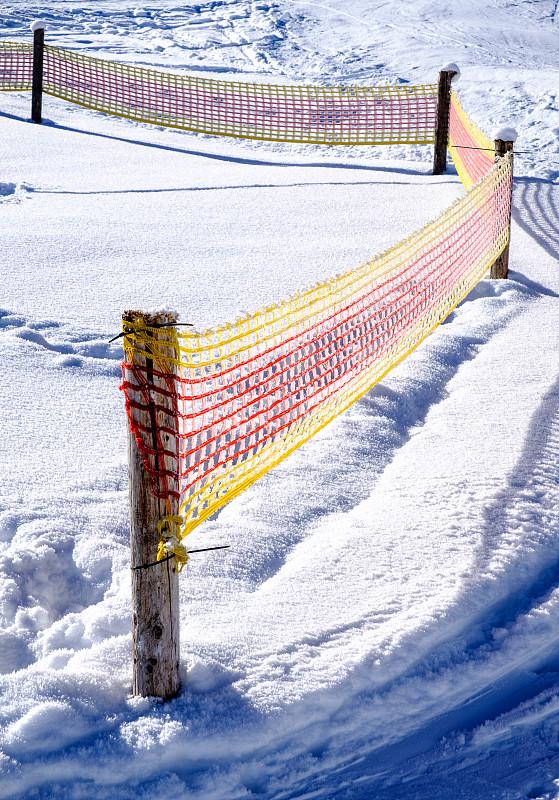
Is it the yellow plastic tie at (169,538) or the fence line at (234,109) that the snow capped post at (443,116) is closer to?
the fence line at (234,109)

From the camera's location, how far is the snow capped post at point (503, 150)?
7.14 metres

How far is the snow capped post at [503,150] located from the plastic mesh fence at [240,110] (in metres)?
5.71

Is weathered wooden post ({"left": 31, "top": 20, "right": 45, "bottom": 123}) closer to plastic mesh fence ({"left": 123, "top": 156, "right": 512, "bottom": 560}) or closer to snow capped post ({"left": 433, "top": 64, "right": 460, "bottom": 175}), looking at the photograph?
snow capped post ({"left": 433, "top": 64, "right": 460, "bottom": 175})

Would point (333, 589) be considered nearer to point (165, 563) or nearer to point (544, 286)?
point (165, 563)

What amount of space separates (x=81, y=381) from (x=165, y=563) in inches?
104

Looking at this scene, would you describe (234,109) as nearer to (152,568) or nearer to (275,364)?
(275,364)

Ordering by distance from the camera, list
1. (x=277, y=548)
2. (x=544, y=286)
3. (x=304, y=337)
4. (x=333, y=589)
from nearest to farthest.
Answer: (x=333, y=589) → (x=277, y=548) → (x=304, y=337) → (x=544, y=286)

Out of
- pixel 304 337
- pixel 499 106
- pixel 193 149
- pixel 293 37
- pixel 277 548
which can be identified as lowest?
pixel 277 548

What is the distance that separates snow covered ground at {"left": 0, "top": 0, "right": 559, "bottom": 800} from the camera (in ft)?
8.48

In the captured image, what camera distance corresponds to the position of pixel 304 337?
18.8ft

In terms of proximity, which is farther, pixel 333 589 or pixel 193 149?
pixel 193 149

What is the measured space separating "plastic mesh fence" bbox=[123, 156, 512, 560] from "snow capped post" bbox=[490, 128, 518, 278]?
0.31ft

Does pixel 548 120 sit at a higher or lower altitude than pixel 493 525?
higher

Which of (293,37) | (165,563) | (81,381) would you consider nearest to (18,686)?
(165,563)
